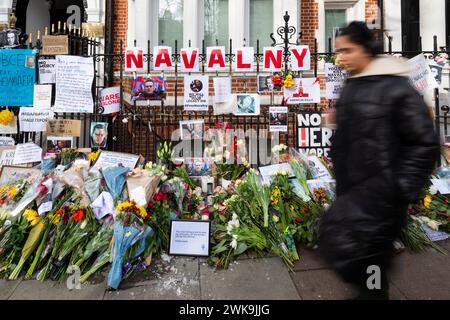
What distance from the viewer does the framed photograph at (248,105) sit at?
5.32m

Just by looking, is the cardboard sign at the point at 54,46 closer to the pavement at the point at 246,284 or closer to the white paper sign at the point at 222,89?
the white paper sign at the point at 222,89

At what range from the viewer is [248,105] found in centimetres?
533

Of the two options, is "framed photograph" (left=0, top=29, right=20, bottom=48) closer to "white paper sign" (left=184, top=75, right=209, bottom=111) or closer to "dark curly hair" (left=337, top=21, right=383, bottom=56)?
"white paper sign" (left=184, top=75, right=209, bottom=111)

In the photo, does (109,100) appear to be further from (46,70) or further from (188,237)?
(188,237)

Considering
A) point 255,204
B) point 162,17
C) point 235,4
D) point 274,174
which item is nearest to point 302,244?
point 255,204

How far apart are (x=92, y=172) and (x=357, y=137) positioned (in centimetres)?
323

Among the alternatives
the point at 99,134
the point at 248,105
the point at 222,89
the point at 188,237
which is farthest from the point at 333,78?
the point at 99,134

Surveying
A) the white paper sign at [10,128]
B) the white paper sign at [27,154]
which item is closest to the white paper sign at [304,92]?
the white paper sign at [27,154]

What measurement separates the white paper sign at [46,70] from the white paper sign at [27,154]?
113 centimetres

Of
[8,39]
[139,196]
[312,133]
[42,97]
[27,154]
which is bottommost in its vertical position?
[139,196]

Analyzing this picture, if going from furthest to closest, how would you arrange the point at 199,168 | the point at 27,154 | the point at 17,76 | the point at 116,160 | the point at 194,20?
the point at 194,20 → the point at 17,76 → the point at 27,154 → the point at 199,168 → the point at 116,160

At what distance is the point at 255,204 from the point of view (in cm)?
365

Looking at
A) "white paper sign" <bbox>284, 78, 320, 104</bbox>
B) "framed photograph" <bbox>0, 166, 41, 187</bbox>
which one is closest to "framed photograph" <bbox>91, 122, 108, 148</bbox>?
"framed photograph" <bbox>0, 166, 41, 187</bbox>

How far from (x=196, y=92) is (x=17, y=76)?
2.93 meters
